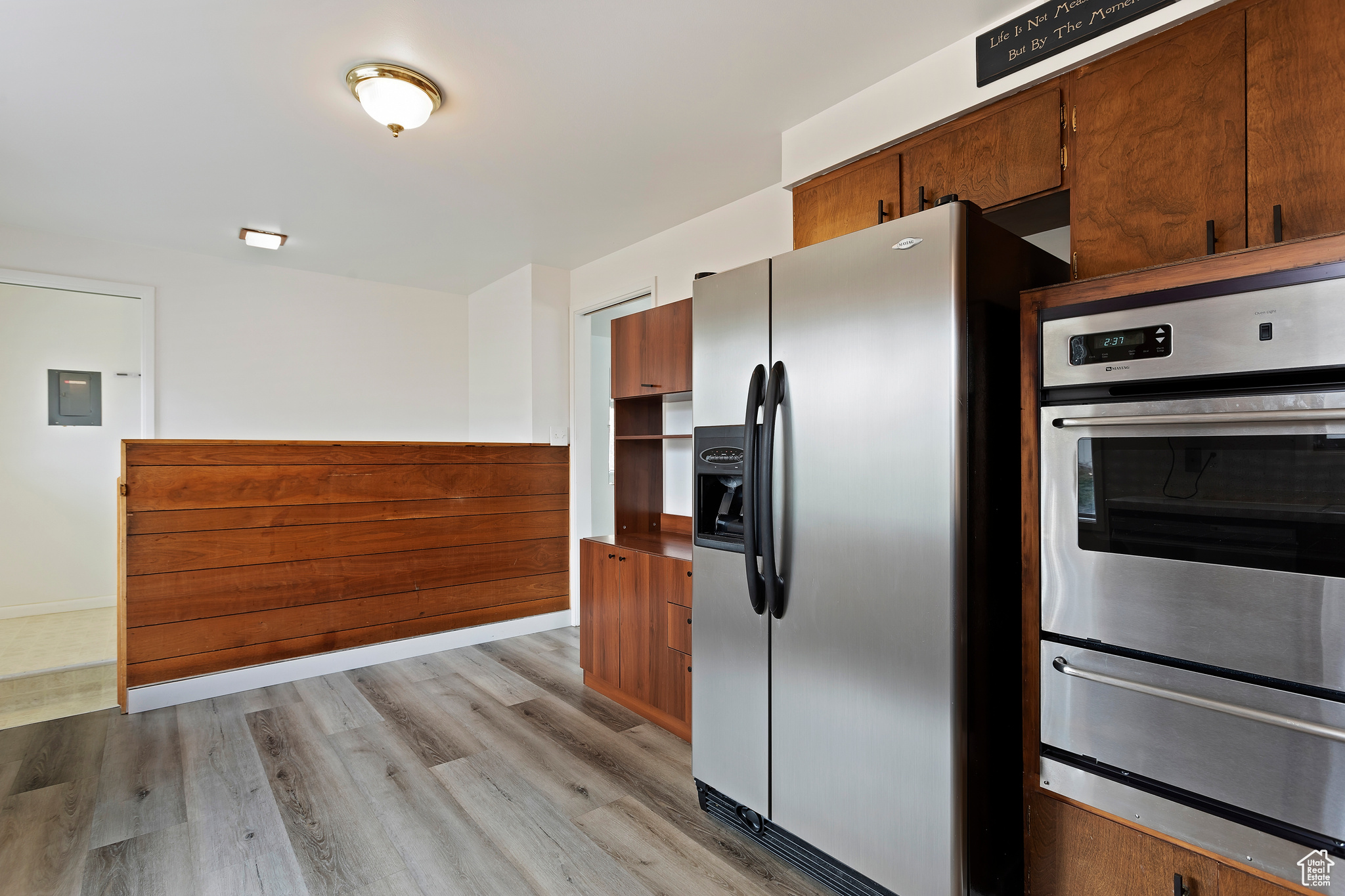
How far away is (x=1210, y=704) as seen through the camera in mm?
1313

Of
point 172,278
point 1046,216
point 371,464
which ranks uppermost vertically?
point 172,278

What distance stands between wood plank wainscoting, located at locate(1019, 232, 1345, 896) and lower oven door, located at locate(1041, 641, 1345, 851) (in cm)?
8

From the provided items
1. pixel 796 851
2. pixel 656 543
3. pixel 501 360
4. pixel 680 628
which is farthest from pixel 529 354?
pixel 796 851

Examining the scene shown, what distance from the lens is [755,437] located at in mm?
1966

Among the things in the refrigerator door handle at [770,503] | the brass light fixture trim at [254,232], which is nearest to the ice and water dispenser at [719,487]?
the refrigerator door handle at [770,503]

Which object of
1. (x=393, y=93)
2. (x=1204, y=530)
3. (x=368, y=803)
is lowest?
(x=368, y=803)

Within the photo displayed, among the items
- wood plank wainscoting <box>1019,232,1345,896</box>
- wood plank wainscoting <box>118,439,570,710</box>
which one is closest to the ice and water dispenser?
wood plank wainscoting <box>1019,232,1345,896</box>

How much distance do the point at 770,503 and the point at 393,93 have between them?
1981mm

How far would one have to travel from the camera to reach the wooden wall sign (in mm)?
1738

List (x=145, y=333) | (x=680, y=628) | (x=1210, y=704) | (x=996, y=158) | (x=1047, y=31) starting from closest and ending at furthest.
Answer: (x=1210, y=704), (x=1047, y=31), (x=996, y=158), (x=680, y=628), (x=145, y=333)

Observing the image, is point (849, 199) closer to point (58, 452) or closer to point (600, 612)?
point (600, 612)

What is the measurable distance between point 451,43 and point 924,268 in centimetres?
173

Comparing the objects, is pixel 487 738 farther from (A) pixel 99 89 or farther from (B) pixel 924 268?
(A) pixel 99 89

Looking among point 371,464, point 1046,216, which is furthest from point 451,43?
point 371,464
